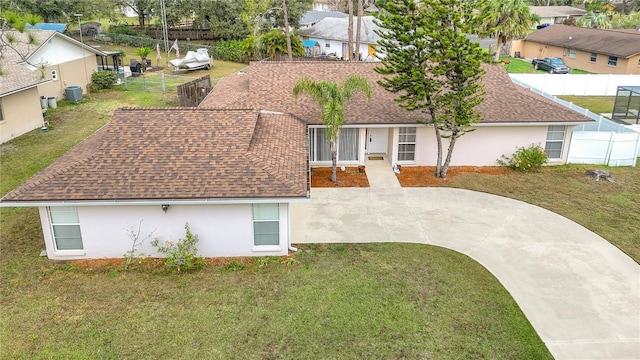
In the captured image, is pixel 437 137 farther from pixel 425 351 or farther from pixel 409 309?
pixel 425 351

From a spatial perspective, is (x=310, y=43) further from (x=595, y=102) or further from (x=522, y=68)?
(x=595, y=102)

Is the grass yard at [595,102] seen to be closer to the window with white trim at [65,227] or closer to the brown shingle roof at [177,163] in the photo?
the brown shingle roof at [177,163]

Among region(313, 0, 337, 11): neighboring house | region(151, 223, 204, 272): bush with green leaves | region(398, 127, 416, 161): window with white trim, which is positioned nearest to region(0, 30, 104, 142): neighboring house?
region(151, 223, 204, 272): bush with green leaves

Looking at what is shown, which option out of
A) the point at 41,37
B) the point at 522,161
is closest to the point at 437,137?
the point at 522,161

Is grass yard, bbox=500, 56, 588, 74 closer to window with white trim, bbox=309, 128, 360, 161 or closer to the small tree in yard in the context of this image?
the small tree in yard

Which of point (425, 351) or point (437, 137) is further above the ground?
point (437, 137)
